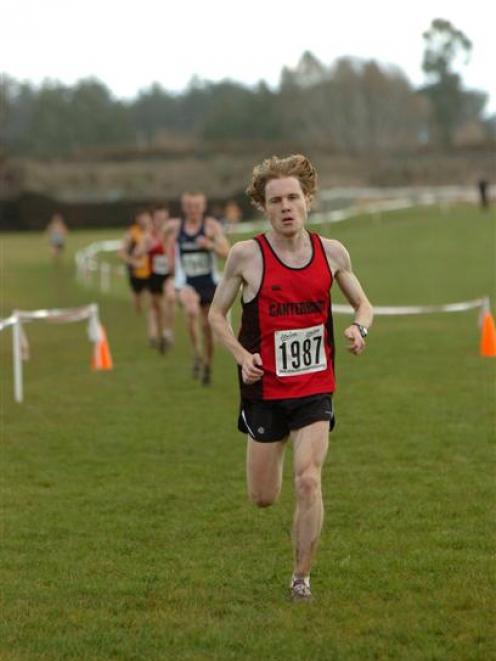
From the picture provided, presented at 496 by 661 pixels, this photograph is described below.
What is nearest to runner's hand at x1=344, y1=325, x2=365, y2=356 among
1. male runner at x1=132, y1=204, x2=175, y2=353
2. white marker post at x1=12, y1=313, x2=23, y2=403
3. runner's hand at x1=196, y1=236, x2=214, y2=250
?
white marker post at x1=12, y1=313, x2=23, y2=403

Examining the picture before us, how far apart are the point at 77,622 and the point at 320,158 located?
3879 inches

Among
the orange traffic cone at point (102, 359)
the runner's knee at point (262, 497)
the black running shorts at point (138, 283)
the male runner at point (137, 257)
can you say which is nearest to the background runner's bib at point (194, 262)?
the orange traffic cone at point (102, 359)

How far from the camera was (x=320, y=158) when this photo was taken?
104 meters

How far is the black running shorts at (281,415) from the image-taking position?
725cm

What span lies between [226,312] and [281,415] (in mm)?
627

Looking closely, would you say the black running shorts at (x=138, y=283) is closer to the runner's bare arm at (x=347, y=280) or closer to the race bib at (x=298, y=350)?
the runner's bare arm at (x=347, y=280)

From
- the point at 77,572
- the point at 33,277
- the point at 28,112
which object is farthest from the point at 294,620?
the point at 28,112

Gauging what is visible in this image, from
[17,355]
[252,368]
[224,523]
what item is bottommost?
[224,523]

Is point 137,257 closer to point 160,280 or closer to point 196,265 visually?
point 160,280

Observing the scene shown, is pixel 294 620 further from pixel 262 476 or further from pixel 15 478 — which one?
pixel 15 478

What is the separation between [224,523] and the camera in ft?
29.8

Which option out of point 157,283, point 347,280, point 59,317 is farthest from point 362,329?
point 157,283

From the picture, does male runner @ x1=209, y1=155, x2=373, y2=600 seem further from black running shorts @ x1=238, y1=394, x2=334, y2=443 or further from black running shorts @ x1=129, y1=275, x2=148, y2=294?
black running shorts @ x1=129, y1=275, x2=148, y2=294

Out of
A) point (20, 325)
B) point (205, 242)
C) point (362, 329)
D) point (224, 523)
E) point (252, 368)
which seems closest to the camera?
point (252, 368)
